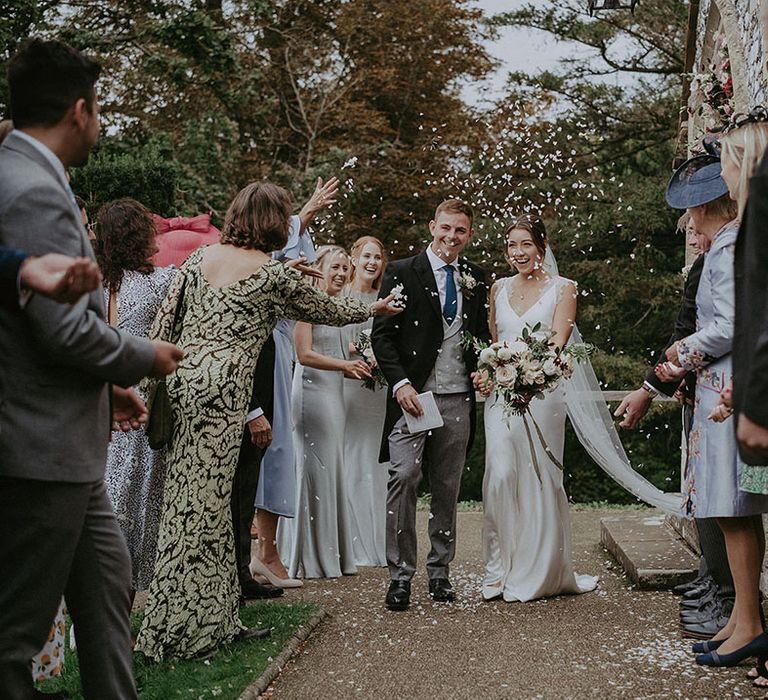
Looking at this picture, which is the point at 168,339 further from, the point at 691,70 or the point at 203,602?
the point at 691,70

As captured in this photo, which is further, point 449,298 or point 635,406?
point 449,298

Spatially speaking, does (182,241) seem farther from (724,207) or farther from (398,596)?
(724,207)

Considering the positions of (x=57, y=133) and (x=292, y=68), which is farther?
(x=292, y=68)

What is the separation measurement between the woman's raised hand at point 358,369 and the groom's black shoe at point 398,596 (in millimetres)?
1491

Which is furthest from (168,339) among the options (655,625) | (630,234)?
(630,234)

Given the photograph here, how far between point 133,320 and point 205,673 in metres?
1.82

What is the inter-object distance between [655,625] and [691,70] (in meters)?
5.67

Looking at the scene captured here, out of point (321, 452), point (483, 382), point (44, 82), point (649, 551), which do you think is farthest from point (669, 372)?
point (44, 82)

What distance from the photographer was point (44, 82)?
2.91m

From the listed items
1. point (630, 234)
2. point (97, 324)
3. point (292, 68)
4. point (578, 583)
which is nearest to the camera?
point (97, 324)

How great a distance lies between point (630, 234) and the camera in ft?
47.2

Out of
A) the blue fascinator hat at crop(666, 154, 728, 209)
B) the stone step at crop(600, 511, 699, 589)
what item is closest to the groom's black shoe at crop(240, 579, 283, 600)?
the stone step at crop(600, 511, 699, 589)

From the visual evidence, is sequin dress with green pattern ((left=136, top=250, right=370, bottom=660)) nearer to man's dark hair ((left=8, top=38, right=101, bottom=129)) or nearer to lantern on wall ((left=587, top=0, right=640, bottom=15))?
man's dark hair ((left=8, top=38, right=101, bottom=129))

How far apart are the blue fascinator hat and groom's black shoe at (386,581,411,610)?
266 cm
